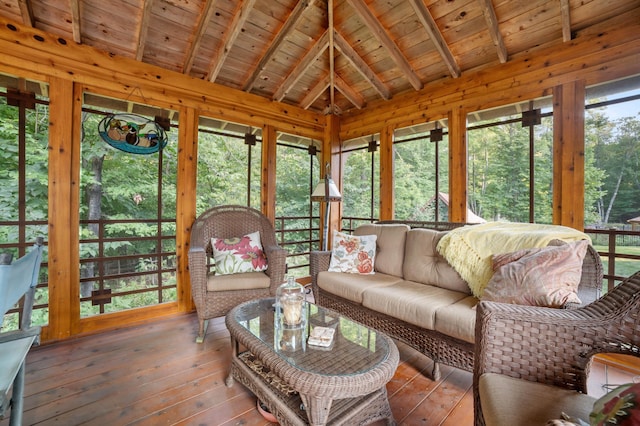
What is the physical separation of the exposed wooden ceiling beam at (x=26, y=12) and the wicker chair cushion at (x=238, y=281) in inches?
96.3

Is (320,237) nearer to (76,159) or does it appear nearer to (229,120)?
(229,120)

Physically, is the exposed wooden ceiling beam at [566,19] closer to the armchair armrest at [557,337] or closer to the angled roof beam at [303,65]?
the angled roof beam at [303,65]

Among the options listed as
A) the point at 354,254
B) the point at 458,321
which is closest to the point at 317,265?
the point at 354,254

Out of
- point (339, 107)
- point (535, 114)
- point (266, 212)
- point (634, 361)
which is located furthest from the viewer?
point (339, 107)

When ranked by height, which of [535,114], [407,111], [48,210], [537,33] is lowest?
[48,210]

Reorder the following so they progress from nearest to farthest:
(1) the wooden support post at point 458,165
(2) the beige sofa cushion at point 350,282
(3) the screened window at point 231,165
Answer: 1. (2) the beige sofa cushion at point 350,282
2. (1) the wooden support post at point 458,165
3. (3) the screened window at point 231,165

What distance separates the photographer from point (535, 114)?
256 centimetres

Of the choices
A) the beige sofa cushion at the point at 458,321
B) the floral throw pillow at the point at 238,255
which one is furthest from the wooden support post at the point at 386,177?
the beige sofa cushion at the point at 458,321

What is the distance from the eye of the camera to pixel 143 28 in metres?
2.41

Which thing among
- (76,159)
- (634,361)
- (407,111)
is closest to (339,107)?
(407,111)

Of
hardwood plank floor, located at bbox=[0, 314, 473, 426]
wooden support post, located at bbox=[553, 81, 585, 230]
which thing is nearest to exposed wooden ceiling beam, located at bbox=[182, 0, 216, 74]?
hardwood plank floor, located at bbox=[0, 314, 473, 426]

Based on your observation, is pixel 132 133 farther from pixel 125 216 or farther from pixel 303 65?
pixel 303 65

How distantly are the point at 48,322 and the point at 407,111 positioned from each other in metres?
4.11

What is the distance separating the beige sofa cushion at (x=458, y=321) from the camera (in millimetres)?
1590
